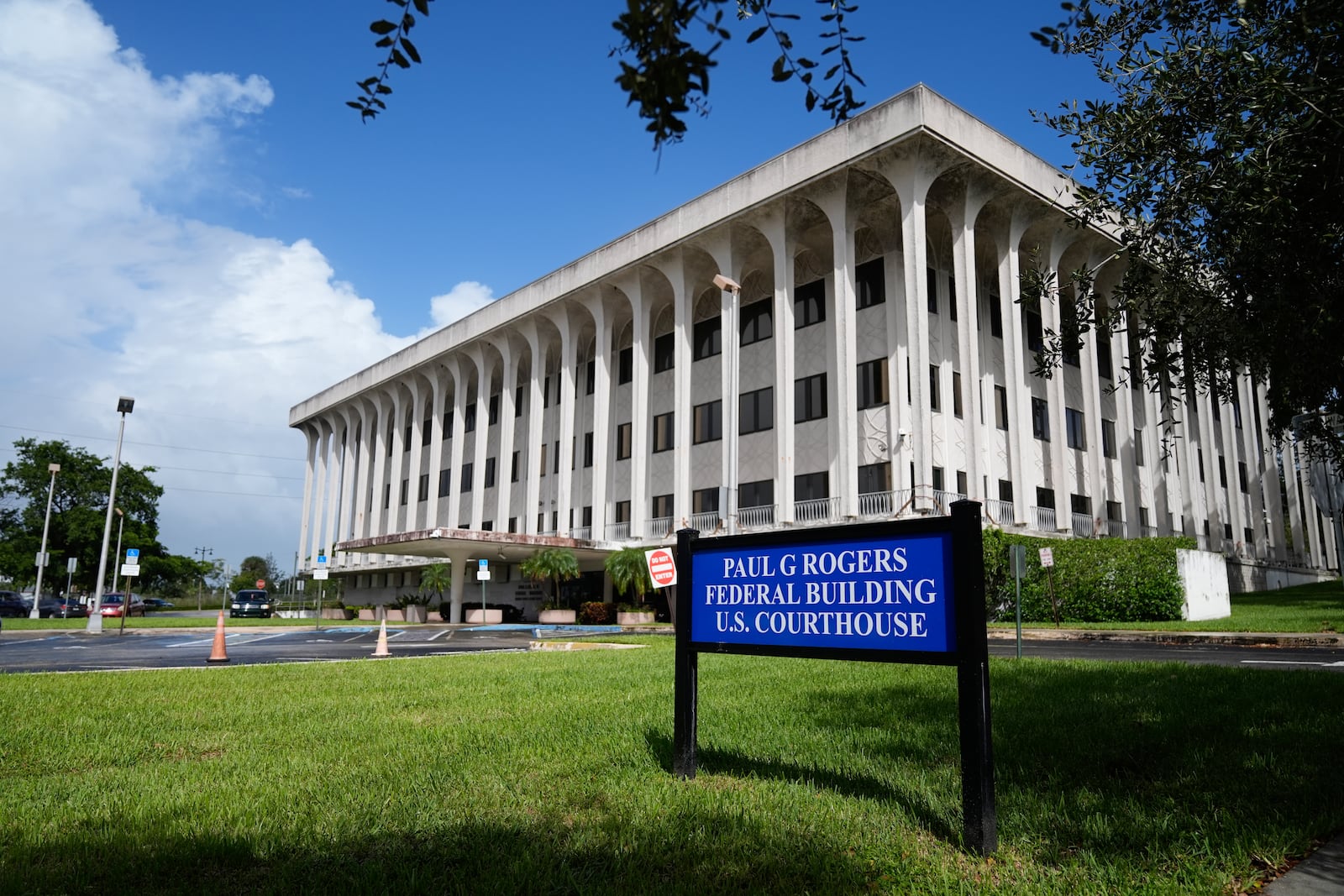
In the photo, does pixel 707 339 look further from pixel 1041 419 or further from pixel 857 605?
pixel 857 605

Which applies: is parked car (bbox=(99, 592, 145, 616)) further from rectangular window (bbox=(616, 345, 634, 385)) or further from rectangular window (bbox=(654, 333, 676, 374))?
rectangular window (bbox=(654, 333, 676, 374))

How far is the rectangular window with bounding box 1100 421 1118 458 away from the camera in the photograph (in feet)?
119

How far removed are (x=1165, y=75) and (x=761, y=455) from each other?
28.5 meters

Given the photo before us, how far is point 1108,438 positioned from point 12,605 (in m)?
60.3

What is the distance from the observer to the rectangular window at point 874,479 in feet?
99.4

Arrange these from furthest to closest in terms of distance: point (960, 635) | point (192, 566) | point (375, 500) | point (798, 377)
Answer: point (192, 566) → point (375, 500) → point (798, 377) → point (960, 635)

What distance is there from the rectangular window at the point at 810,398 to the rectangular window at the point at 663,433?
23.1 feet

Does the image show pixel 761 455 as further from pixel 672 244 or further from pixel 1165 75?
pixel 1165 75

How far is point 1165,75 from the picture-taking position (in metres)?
6.68

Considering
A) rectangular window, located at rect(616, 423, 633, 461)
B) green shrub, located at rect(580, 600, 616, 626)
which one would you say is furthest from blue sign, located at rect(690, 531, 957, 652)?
rectangular window, located at rect(616, 423, 633, 461)

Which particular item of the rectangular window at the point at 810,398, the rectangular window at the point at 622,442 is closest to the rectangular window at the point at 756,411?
the rectangular window at the point at 810,398

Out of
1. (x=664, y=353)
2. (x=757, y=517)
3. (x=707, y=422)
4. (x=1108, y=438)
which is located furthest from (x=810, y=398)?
(x=1108, y=438)

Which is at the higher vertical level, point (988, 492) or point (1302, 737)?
point (988, 492)

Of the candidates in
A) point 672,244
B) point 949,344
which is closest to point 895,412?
point 949,344
